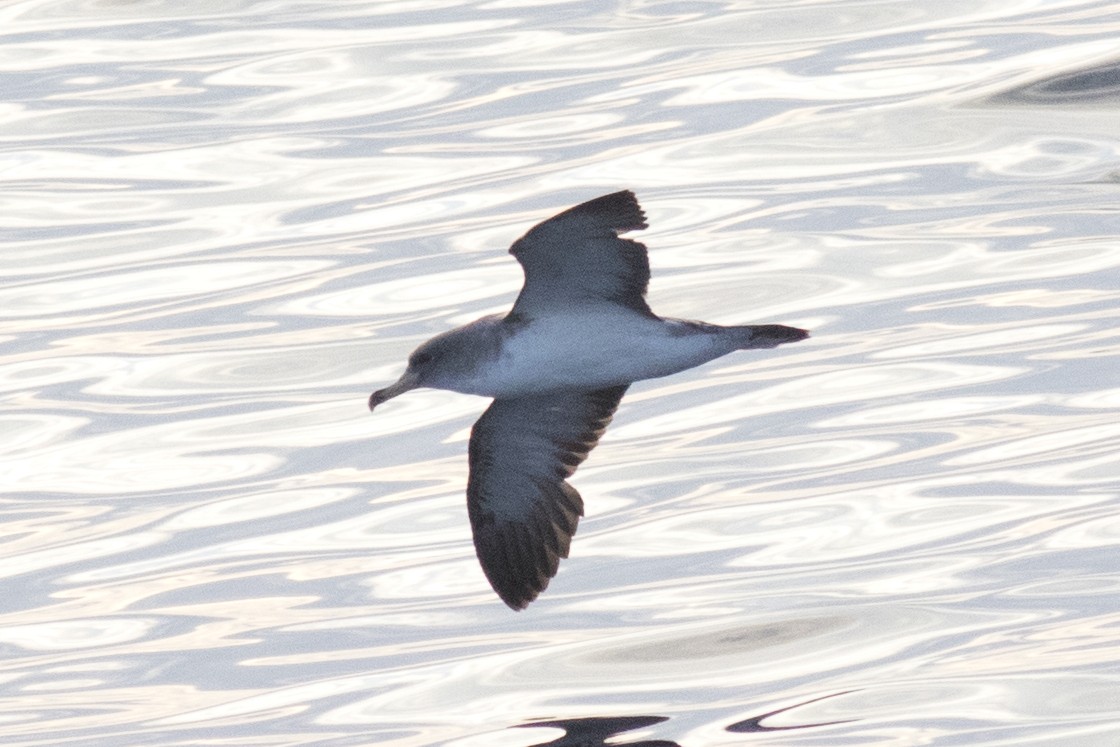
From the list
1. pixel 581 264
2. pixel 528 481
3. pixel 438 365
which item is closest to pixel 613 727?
pixel 528 481

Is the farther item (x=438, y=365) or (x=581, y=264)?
(x=438, y=365)

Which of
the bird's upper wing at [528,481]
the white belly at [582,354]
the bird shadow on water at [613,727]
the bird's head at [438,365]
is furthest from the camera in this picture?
the bird shadow on water at [613,727]

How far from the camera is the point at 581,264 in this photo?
9320 mm

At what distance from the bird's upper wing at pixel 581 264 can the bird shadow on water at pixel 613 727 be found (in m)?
2.66

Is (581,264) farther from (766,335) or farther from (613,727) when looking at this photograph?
(613,727)

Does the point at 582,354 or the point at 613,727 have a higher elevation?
the point at 582,354

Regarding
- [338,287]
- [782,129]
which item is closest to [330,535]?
[338,287]

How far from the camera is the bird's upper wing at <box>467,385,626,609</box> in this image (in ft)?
34.4

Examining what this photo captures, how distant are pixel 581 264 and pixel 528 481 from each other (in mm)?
1587

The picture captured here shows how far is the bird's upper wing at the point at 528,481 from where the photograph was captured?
34.4 feet

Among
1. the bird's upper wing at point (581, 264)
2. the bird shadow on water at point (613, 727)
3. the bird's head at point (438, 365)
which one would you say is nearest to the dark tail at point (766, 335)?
the bird's upper wing at point (581, 264)

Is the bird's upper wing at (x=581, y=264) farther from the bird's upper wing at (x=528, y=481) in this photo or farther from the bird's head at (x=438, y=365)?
the bird's upper wing at (x=528, y=481)

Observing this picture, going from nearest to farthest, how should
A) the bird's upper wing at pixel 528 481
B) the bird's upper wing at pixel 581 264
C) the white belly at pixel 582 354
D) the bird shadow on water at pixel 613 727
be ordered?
1. the bird's upper wing at pixel 581 264
2. the white belly at pixel 582 354
3. the bird's upper wing at pixel 528 481
4. the bird shadow on water at pixel 613 727

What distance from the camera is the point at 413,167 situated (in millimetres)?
22125
